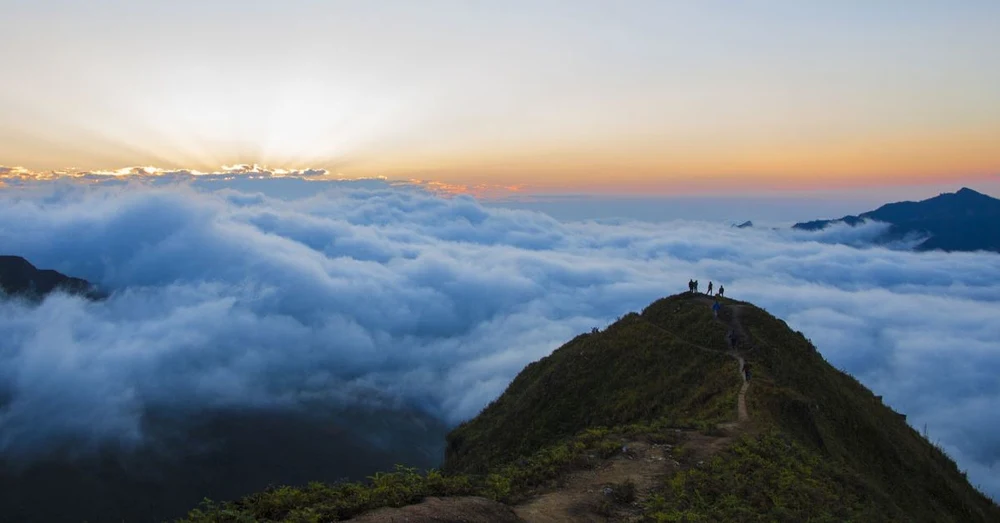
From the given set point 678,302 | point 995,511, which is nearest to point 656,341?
point 678,302

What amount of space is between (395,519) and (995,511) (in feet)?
151

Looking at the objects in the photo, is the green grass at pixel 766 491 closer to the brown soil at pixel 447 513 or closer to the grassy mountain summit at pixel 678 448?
the grassy mountain summit at pixel 678 448

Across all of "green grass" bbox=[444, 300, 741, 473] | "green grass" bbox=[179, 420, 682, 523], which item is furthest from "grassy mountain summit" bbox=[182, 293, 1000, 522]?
"green grass" bbox=[444, 300, 741, 473]

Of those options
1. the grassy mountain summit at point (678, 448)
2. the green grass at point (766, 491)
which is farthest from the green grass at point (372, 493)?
the green grass at point (766, 491)

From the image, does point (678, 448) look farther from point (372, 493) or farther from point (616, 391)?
point (616, 391)

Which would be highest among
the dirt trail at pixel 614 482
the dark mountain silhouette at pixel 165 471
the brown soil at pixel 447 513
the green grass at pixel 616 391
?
the brown soil at pixel 447 513

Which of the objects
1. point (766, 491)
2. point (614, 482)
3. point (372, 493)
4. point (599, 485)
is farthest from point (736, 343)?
point (372, 493)

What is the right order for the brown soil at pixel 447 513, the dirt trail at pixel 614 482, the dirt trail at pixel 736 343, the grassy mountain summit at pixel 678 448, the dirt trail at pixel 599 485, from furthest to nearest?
the dirt trail at pixel 736 343 < the dirt trail at pixel 614 482 < the dirt trail at pixel 599 485 < the grassy mountain summit at pixel 678 448 < the brown soil at pixel 447 513

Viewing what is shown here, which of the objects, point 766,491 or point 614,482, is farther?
point 766,491

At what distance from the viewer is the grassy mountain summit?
13797mm

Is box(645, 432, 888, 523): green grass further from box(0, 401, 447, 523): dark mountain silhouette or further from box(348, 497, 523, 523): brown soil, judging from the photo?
box(0, 401, 447, 523): dark mountain silhouette

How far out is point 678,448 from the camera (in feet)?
72.4

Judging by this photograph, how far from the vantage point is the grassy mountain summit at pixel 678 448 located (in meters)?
13.8

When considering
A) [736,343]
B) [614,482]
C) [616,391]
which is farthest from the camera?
[736,343]
